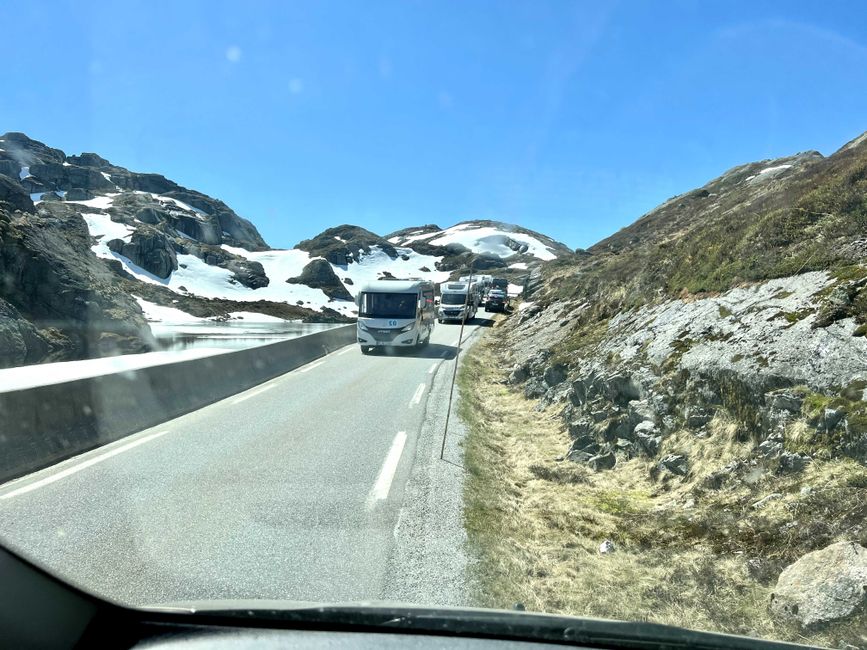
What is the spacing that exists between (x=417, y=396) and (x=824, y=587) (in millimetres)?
10753

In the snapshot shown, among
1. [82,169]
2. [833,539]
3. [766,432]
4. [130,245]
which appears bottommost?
[833,539]

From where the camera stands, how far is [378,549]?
206 inches

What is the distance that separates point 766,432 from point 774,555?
2.26 meters

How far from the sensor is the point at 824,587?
12.7 feet

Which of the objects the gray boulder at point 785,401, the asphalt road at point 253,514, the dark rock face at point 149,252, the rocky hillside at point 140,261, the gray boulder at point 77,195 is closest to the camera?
the asphalt road at point 253,514

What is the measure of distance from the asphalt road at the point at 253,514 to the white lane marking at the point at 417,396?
206 centimetres

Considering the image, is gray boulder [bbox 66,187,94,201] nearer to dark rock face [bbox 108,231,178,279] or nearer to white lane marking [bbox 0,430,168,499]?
dark rock face [bbox 108,231,178,279]

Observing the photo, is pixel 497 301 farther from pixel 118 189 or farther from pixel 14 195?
pixel 118 189

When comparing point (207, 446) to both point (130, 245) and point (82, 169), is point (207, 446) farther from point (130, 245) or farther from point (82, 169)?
point (82, 169)

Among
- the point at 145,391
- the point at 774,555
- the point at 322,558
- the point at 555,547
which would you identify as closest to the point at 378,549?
the point at 322,558

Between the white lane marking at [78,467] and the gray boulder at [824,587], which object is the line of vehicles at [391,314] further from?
the gray boulder at [824,587]

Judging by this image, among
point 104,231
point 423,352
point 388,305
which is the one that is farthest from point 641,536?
point 104,231

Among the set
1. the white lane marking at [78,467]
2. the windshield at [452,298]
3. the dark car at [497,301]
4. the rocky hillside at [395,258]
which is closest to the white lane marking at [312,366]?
the white lane marking at [78,467]

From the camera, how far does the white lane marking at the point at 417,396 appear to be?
13281mm
